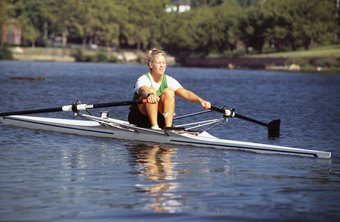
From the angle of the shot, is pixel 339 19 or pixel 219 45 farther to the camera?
pixel 219 45

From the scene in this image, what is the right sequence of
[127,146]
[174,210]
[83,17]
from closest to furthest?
[174,210]
[127,146]
[83,17]

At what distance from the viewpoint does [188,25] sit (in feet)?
588

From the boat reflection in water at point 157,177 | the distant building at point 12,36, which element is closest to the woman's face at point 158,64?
the boat reflection in water at point 157,177

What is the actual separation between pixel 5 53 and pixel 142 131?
5536 inches

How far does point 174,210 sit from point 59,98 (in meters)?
31.7

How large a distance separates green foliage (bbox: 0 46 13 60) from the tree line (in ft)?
23.6

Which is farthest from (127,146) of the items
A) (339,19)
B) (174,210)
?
(339,19)

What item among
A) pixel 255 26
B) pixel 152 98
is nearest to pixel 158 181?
pixel 152 98

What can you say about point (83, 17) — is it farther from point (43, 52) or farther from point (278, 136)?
point (278, 136)

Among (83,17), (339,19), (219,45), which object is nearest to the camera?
(339,19)

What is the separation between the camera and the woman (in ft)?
63.2

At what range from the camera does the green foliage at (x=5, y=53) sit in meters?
157

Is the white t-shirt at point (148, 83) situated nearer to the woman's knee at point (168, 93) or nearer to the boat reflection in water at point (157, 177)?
the woman's knee at point (168, 93)

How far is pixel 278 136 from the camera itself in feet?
78.1
